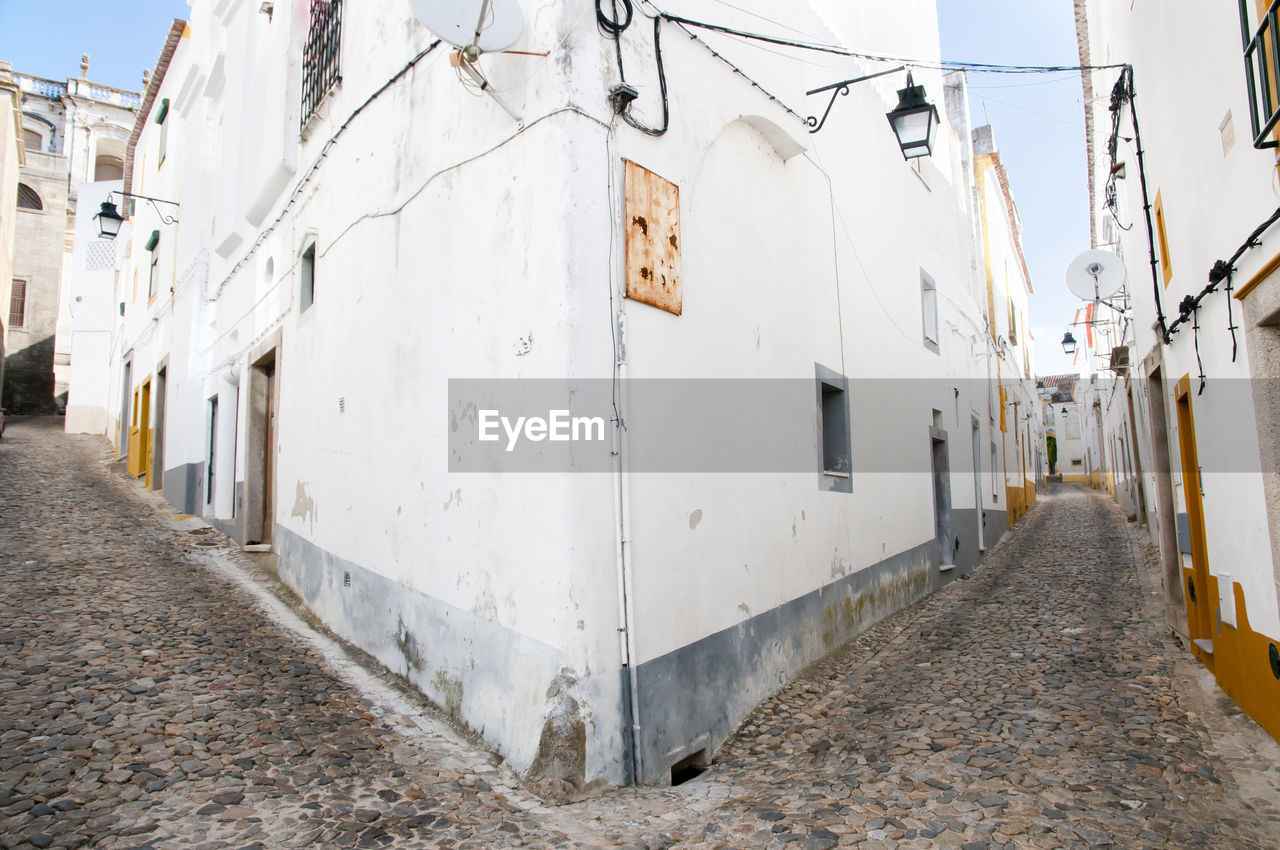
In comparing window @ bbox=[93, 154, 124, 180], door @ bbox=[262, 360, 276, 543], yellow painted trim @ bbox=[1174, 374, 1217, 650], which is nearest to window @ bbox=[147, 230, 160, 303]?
door @ bbox=[262, 360, 276, 543]

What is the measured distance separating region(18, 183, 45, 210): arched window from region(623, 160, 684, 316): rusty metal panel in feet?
102

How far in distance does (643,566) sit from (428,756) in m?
1.56

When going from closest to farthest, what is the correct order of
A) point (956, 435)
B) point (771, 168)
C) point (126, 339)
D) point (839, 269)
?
point (771, 168)
point (839, 269)
point (956, 435)
point (126, 339)

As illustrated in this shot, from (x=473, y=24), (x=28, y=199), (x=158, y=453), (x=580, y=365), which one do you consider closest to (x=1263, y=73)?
(x=580, y=365)

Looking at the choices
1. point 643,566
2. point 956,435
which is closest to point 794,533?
point 643,566

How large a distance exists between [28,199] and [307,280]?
27462 millimetres

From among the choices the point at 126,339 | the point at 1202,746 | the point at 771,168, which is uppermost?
the point at 126,339

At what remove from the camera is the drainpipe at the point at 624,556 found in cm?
379

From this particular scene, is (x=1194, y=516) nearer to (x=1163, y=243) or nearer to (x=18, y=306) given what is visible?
(x=1163, y=243)

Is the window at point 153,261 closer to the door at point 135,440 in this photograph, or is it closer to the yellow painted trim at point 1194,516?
the door at point 135,440

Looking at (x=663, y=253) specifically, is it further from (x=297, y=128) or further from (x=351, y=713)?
(x=297, y=128)

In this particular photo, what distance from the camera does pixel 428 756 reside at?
13.0 feet

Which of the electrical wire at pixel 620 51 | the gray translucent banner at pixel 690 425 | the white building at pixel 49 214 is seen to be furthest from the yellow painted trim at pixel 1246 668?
the white building at pixel 49 214

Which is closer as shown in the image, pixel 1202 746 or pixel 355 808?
pixel 355 808
